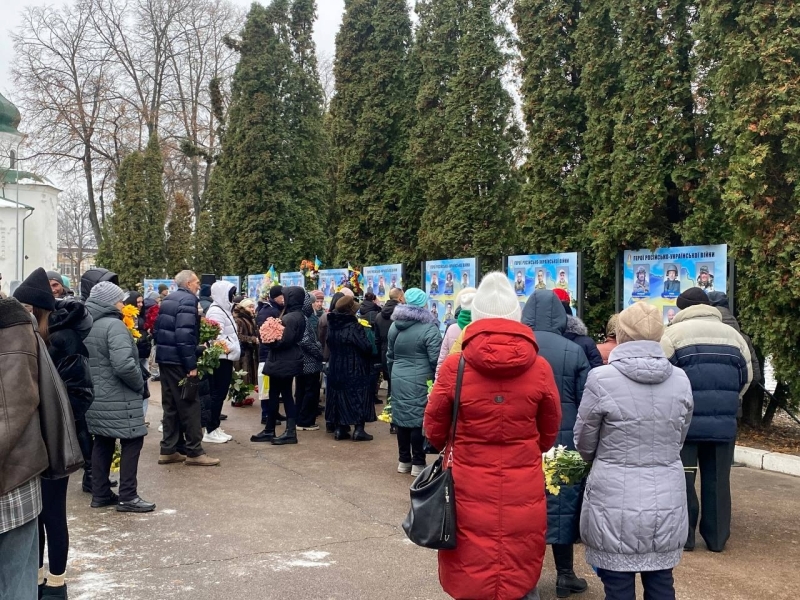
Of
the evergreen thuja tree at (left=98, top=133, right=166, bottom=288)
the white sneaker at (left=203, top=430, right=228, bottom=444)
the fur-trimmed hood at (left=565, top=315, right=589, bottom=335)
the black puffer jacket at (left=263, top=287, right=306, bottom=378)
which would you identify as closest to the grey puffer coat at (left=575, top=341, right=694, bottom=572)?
the fur-trimmed hood at (left=565, top=315, right=589, bottom=335)

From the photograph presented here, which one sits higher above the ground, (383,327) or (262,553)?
(383,327)

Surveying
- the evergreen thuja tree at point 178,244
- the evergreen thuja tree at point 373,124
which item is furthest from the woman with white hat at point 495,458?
the evergreen thuja tree at point 178,244

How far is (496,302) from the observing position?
3516 mm

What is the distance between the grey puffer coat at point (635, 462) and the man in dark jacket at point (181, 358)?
5.16 m

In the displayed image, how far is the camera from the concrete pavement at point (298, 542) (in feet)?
15.5

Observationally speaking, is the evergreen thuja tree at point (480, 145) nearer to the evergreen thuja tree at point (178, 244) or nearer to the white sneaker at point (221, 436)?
the white sneaker at point (221, 436)

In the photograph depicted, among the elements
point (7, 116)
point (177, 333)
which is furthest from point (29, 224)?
point (7, 116)

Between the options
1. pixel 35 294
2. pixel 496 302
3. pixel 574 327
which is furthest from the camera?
pixel 574 327

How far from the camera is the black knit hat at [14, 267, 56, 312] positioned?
4145 mm

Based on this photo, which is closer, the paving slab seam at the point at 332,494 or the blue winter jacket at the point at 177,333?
the paving slab seam at the point at 332,494

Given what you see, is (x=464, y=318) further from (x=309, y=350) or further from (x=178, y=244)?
(x=178, y=244)

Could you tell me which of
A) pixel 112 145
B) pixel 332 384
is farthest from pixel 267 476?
pixel 112 145

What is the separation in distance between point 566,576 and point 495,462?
1.81 metres

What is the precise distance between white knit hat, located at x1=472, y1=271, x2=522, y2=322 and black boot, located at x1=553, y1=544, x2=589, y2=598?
192 centimetres
